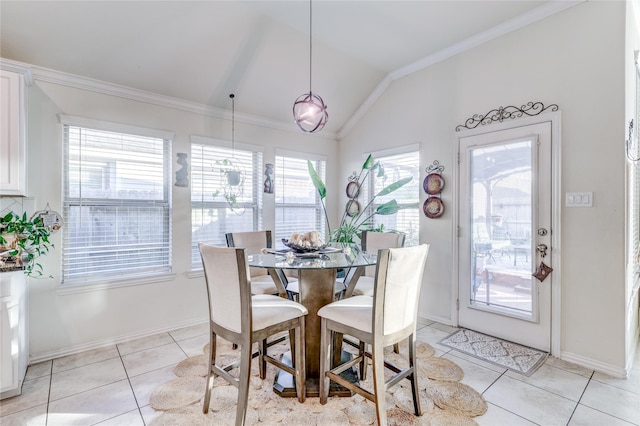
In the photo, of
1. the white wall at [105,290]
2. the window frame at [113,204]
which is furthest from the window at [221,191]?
the window frame at [113,204]

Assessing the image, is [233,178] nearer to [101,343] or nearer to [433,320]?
[101,343]

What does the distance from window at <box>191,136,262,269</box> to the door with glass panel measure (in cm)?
249

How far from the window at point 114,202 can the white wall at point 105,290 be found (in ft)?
0.30

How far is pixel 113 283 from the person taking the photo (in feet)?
9.95

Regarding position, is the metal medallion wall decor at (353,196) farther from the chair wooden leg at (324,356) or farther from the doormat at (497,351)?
the chair wooden leg at (324,356)

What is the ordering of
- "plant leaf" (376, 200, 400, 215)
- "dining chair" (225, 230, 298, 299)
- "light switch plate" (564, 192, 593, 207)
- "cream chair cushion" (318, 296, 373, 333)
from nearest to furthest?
"cream chair cushion" (318, 296, 373, 333)
"light switch plate" (564, 192, 593, 207)
"dining chair" (225, 230, 298, 299)
"plant leaf" (376, 200, 400, 215)

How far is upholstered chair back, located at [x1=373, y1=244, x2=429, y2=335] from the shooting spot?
1.74 metres

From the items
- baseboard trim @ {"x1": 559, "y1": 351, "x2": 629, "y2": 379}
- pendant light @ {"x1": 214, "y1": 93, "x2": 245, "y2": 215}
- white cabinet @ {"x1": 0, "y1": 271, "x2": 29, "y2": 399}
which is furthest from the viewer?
pendant light @ {"x1": 214, "y1": 93, "x2": 245, "y2": 215}

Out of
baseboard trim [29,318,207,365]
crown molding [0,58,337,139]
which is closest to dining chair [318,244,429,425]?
baseboard trim [29,318,207,365]

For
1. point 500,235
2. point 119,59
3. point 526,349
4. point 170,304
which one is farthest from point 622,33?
point 170,304

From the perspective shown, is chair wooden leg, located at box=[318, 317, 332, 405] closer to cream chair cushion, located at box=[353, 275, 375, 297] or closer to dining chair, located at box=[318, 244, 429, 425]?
dining chair, located at box=[318, 244, 429, 425]

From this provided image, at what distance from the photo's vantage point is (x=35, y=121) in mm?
2670

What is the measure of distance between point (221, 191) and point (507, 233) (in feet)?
10.3

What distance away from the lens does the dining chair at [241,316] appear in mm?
1784
